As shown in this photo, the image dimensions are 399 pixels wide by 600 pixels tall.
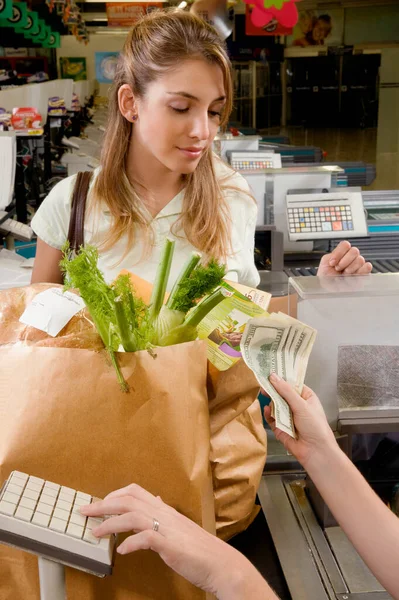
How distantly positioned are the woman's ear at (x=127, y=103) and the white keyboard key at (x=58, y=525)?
1.04 m

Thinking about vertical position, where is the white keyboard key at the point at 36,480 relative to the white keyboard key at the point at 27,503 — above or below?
above

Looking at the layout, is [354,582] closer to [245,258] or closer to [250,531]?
[250,531]

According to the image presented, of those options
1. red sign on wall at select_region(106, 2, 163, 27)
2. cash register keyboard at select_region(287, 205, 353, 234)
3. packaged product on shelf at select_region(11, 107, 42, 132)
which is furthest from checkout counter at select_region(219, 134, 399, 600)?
red sign on wall at select_region(106, 2, 163, 27)

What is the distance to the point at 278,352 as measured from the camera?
1031 mm

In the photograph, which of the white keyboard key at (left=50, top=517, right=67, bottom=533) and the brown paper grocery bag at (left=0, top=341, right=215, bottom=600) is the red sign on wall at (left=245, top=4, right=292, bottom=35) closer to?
the brown paper grocery bag at (left=0, top=341, right=215, bottom=600)

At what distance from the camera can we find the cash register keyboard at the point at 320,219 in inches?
133

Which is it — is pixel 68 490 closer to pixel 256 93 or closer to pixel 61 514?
pixel 61 514

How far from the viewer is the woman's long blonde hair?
1.53 meters

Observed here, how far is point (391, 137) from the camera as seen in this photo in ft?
61.3

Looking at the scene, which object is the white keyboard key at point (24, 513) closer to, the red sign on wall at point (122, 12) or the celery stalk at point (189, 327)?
the celery stalk at point (189, 327)

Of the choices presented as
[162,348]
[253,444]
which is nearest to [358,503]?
[253,444]

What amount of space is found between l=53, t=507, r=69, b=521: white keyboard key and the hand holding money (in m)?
0.31

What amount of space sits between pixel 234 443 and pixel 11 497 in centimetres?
41

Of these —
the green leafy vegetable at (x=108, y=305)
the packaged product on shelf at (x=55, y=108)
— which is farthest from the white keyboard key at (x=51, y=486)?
the packaged product on shelf at (x=55, y=108)
